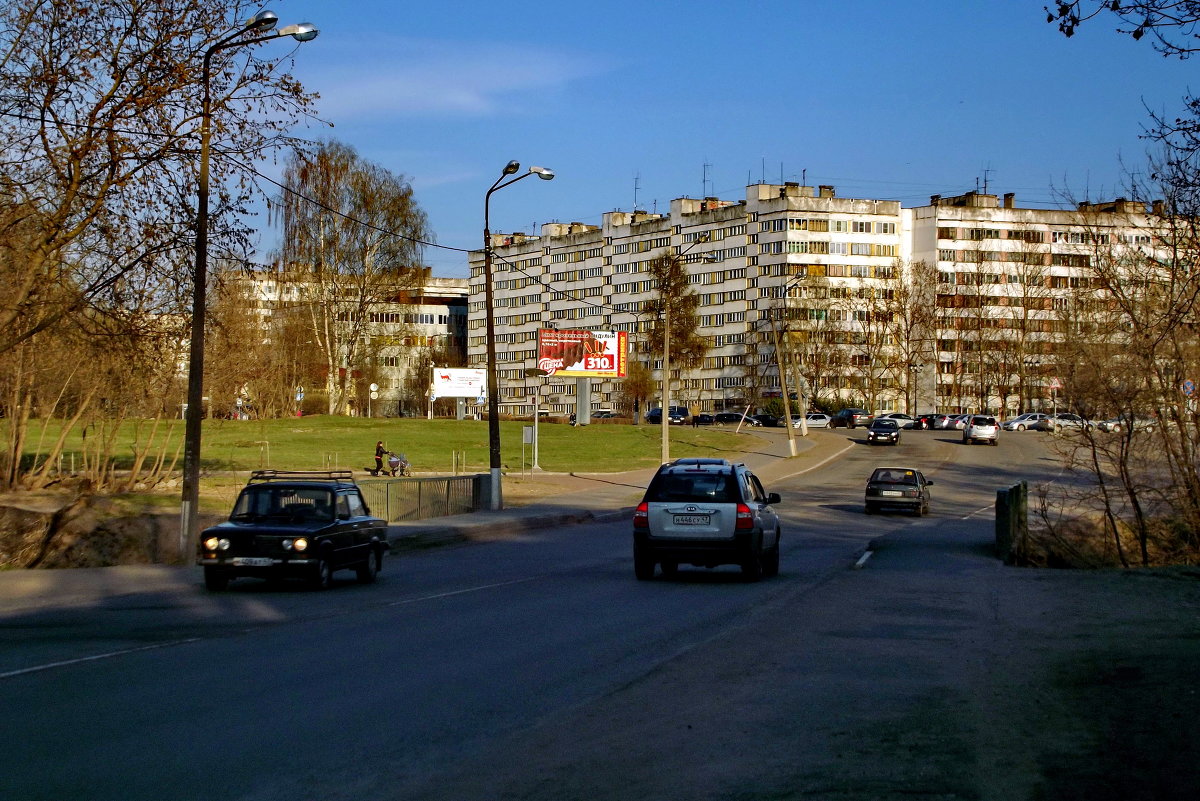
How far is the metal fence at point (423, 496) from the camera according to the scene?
31.0 metres

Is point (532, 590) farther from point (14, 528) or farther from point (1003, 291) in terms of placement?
point (1003, 291)

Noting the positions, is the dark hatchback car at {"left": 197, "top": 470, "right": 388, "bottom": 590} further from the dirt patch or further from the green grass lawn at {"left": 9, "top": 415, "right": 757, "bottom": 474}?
the green grass lawn at {"left": 9, "top": 415, "right": 757, "bottom": 474}

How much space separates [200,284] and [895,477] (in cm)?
2545

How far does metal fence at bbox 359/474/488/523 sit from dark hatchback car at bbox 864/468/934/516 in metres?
13.1

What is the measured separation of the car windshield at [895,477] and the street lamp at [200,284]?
24.6 meters

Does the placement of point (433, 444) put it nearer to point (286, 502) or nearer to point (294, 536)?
point (286, 502)

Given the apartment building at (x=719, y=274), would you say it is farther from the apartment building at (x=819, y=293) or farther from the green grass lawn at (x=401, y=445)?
the green grass lawn at (x=401, y=445)

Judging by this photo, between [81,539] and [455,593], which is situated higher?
[81,539]

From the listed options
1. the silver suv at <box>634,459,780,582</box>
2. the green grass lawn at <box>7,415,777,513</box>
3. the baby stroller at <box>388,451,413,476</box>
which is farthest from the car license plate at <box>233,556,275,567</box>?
the baby stroller at <box>388,451,413,476</box>

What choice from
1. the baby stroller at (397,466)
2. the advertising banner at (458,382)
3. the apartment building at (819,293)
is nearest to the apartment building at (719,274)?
the apartment building at (819,293)

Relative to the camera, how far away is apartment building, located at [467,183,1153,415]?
119m

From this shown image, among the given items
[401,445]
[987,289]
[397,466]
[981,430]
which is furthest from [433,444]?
[987,289]

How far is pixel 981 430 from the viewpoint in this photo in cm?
8012

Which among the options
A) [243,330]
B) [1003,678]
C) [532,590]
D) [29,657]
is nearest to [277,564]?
[532,590]
